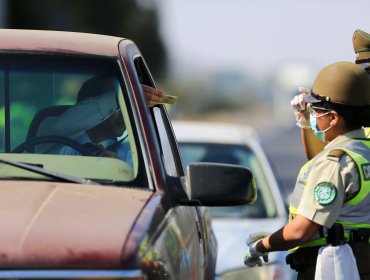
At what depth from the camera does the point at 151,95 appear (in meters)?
5.09

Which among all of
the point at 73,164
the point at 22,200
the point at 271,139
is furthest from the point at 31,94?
the point at 271,139

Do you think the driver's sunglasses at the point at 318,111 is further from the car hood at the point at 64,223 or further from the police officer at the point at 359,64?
the car hood at the point at 64,223

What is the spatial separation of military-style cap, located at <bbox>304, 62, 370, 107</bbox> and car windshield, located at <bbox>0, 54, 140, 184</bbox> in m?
0.84

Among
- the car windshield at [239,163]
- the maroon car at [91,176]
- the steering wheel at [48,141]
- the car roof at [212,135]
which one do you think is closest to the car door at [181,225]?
the maroon car at [91,176]

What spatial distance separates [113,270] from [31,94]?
1800 millimetres

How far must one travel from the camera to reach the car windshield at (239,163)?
8688mm

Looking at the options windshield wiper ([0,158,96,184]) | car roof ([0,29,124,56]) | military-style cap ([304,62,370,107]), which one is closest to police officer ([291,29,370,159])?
military-style cap ([304,62,370,107])

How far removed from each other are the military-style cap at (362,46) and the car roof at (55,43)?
1.34 meters

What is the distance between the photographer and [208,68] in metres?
115

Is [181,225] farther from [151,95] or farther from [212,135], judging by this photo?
[212,135]

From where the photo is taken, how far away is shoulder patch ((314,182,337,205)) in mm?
4551

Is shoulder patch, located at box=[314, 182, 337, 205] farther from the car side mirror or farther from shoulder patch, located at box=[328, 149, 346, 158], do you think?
the car side mirror

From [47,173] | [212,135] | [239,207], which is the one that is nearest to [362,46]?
[47,173]

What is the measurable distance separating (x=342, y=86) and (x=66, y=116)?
3.77ft
